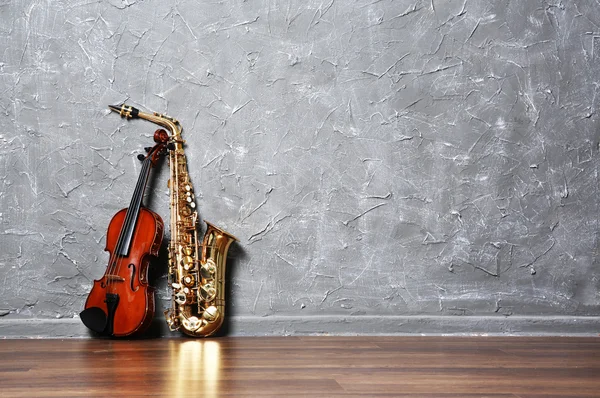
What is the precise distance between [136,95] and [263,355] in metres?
1.41

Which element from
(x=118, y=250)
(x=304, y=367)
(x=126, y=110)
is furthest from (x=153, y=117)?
(x=304, y=367)

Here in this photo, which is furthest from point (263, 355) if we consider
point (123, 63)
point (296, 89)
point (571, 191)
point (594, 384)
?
point (571, 191)

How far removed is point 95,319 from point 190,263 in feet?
1.49

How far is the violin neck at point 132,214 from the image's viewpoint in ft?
9.97

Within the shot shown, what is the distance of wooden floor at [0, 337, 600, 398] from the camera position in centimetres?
187

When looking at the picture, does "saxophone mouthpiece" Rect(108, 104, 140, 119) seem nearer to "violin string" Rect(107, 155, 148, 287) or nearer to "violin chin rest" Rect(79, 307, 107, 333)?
"violin string" Rect(107, 155, 148, 287)

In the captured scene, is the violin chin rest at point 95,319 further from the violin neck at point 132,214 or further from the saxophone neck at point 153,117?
the saxophone neck at point 153,117

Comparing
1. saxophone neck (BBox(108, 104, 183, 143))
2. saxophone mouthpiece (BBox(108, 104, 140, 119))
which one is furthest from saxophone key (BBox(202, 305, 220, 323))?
saxophone mouthpiece (BBox(108, 104, 140, 119))

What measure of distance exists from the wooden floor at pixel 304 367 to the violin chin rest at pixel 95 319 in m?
0.06

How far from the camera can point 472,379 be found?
204 cm

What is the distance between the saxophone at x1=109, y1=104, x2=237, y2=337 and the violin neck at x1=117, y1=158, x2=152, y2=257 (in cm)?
12

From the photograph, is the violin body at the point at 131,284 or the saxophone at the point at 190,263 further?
the saxophone at the point at 190,263

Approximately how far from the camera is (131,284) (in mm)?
2996

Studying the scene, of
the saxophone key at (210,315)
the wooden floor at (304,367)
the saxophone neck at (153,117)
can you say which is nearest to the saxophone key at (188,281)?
the saxophone key at (210,315)
